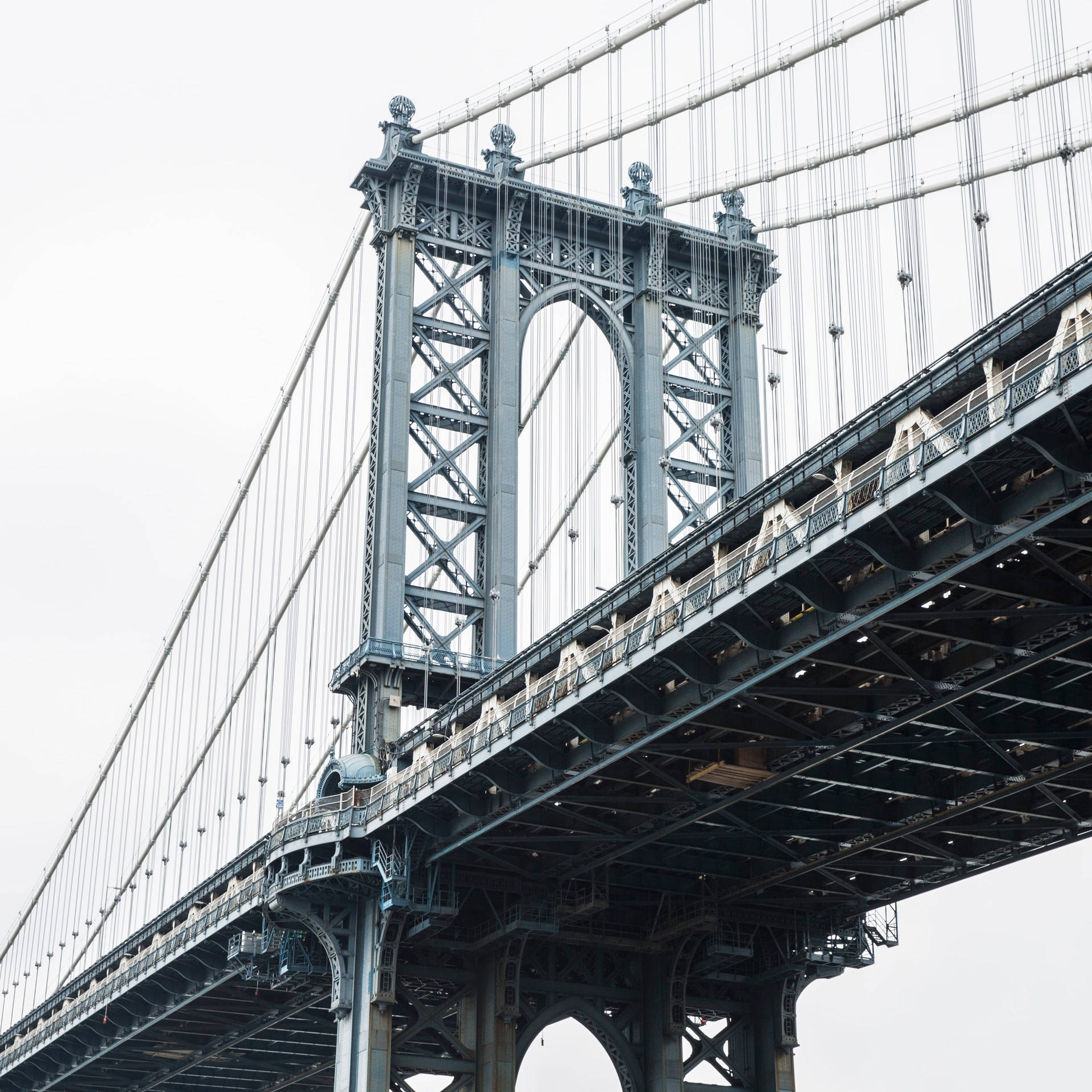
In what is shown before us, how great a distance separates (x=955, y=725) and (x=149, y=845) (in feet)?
246

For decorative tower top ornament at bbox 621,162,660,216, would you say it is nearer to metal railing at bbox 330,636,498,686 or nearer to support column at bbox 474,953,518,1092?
metal railing at bbox 330,636,498,686

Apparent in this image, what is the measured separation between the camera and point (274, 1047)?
10969 cm

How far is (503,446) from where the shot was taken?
7619cm

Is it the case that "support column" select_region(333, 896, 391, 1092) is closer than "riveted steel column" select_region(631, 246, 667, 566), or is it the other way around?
"support column" select_region(333, 896, 391, 1092)

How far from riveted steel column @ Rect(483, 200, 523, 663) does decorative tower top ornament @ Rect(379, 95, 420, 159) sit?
423 cm

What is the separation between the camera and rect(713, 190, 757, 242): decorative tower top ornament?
274ft

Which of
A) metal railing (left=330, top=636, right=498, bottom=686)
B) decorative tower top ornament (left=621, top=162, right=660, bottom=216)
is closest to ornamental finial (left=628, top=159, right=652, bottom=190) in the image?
decorative tower top ornament (left=621, top=162, right=660, bottom=216)

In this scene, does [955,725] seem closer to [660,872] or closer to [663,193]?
[660,872]

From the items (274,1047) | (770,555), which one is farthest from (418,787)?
(274,1047)

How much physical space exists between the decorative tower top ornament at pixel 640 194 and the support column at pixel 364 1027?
1236 inches

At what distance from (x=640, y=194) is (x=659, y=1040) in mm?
34579

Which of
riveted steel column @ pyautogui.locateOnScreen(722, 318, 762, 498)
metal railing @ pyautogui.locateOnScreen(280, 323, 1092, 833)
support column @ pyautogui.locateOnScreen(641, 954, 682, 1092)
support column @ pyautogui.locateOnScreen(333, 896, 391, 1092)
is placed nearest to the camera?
metal railing @ pyautogui.locateOnScreen(280, 323, 1092, 833)

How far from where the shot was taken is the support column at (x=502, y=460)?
243 ft

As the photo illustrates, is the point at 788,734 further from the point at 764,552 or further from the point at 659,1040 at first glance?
the point at 659,1040
